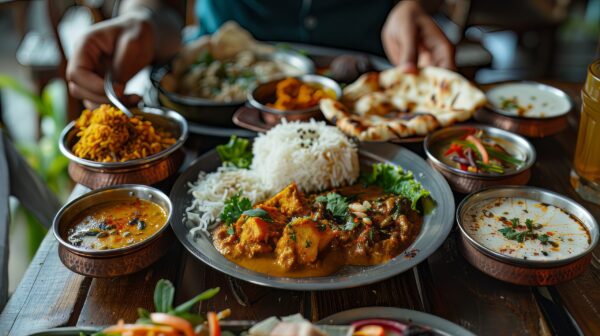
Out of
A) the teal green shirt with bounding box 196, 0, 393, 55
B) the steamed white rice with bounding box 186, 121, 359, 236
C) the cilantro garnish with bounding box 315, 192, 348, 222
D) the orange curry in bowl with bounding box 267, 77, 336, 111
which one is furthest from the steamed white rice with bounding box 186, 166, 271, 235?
the teal green shirt with bounding box 196, 0, 393, 55

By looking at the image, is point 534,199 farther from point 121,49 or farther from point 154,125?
point 121,49

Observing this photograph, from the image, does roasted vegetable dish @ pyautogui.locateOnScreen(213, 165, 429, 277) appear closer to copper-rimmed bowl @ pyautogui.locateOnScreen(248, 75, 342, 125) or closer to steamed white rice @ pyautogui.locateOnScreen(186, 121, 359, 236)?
steamed white rice @ pyautogui.locateOnScreen(186, 121, 359, 236)

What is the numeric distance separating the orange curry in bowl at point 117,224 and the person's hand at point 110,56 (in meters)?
0.87

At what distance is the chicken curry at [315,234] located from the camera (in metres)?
1.77

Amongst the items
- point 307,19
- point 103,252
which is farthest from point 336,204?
point 307,19

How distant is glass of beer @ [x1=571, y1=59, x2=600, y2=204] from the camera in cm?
209

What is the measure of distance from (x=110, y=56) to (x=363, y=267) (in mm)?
1977

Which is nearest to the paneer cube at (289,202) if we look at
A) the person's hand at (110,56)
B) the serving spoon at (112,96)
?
the serving spoon at (112,96)

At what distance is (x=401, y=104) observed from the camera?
9.23 feet

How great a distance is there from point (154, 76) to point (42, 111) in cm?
218

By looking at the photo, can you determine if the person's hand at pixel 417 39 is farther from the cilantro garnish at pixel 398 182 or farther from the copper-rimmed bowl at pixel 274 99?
the cilantro garnish at pixel 398 182

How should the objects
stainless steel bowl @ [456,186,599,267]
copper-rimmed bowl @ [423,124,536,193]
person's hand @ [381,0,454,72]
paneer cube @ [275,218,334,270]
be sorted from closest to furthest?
1. stainless steel bowl @ [456,186,599,267]
2. paneer cube @ [275,218,334,270]
3. copper-rimmed bowl @ [423,124,536,193]
4. person's hand @ [381,0,454,72]

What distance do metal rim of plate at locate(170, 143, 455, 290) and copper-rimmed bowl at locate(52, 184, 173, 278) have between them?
0.25ft

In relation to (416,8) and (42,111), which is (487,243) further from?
(42,111)
